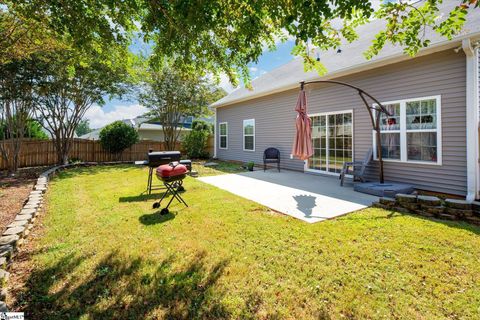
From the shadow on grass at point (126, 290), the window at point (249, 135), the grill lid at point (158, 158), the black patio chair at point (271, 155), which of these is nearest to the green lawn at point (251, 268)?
the shadow on grass at point (126, 290)

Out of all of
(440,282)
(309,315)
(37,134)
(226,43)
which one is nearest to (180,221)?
(309,315)

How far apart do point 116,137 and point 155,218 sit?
10.3m

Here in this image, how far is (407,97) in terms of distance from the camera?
19.5 feet

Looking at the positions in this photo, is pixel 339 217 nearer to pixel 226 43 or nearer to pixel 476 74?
pixel 226 43

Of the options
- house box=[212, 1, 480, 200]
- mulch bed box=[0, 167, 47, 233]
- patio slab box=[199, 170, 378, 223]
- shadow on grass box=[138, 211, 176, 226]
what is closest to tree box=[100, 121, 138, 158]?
mulch bed box=[0, 167, 47, 233]

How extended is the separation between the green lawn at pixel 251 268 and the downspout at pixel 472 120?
1989 mm

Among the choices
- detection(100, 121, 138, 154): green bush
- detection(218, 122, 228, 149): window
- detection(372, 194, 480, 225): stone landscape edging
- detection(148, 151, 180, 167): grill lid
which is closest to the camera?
detection(372, 194, 480, 225): stone landscape edging

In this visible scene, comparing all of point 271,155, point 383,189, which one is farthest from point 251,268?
point 271,155

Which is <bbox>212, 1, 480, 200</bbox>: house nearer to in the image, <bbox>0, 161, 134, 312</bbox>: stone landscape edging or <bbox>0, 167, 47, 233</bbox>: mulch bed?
<bbox>0, 161, 134, 312</bbox>: stone landscape edging

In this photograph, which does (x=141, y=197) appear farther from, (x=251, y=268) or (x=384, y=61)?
(x=384, y=61)

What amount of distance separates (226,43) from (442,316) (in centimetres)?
416

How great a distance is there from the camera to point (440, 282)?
7.40ft

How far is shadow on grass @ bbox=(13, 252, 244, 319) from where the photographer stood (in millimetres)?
1916

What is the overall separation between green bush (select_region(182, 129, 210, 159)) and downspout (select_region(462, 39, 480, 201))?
11580 millimetres
